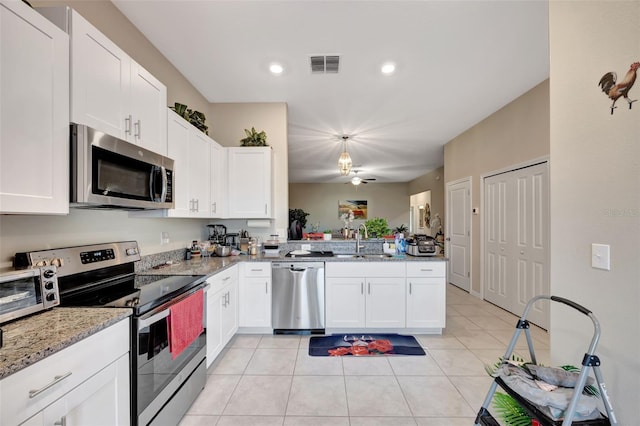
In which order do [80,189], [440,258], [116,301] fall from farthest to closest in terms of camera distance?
[440,258] < [116,301] < [80,189]

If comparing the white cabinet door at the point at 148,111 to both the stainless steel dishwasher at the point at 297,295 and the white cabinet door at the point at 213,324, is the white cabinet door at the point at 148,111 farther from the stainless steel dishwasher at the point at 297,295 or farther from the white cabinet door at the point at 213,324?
the stainless steel dishwasher at the point at 297,295

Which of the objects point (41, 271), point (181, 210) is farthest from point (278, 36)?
point (41, 271)

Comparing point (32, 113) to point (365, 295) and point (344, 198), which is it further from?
point (344, 198)

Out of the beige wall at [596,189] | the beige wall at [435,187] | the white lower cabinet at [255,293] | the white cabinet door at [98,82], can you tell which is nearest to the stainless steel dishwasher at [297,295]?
the white lower cabinet at [255,293]

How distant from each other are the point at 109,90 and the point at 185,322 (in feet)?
4.73

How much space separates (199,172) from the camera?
2.80 m

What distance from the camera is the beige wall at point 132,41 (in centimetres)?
190

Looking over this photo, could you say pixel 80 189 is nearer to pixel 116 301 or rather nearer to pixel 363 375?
pixel 116 301

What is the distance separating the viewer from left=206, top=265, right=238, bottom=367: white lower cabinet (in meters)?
2.31

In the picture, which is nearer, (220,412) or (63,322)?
(63,322)

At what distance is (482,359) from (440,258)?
102 cm

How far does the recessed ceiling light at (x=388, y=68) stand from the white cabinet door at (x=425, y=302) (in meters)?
2.27

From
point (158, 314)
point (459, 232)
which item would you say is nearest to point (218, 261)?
point (158, 314)

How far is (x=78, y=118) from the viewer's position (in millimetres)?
1368
